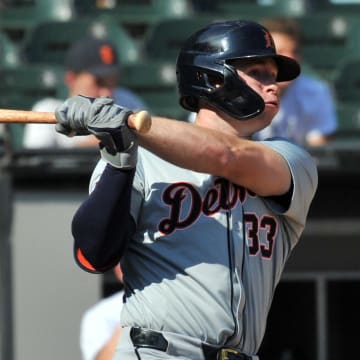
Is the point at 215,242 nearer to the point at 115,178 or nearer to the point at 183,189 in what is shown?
the point at 183,189

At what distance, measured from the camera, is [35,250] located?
16.9ft

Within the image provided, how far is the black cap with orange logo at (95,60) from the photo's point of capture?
5.55m

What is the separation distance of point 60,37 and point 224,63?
155 inches

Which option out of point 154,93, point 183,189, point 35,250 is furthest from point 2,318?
point 183,189

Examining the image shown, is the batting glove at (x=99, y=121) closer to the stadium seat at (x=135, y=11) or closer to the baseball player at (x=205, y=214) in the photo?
the baseball player at (x=205, y=214)

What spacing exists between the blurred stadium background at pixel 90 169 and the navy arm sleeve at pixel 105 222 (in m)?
2.30

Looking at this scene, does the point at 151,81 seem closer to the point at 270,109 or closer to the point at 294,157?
the point at 294,157

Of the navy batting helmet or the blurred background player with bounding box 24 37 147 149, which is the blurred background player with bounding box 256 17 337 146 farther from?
the navy batting helmet

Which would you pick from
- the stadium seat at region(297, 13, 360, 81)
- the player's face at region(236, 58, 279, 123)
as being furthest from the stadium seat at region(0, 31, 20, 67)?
the player's face at region(236, 58, 279, 123)

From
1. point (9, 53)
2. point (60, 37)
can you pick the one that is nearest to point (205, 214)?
point (60, 37)

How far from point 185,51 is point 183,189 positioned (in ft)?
1.29

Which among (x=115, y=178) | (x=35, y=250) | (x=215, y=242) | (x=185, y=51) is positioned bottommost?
(x=35, y=250)

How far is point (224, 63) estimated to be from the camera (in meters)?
2.97

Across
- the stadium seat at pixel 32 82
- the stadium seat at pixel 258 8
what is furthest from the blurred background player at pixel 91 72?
the stadium seat at pixel 258 8
